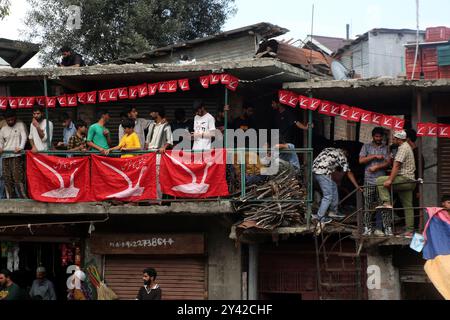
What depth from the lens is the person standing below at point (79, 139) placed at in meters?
14.9

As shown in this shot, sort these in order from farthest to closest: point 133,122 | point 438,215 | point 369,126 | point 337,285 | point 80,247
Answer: point 369,126, point 80,247, point 133,122, point 337,285, point 438,215

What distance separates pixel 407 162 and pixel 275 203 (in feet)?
7.68

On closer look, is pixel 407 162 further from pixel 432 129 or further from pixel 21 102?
pixel 21 102

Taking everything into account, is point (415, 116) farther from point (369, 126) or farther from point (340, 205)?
point (369, 126)

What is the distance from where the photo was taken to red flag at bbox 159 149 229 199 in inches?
540

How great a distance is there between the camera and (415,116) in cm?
1493

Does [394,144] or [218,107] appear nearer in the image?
[394,144]

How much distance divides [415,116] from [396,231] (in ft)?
7.97

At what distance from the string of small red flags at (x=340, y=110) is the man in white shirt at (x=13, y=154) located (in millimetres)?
4945

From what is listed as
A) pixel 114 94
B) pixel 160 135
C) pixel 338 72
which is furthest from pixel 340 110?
pixel 114 94

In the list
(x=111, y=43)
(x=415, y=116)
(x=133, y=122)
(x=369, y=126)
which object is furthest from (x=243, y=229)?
(x=111, y=43)

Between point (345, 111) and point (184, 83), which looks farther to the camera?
point (184, 83)

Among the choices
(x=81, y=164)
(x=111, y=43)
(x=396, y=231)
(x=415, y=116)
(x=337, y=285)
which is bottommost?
(x=337, y=285)

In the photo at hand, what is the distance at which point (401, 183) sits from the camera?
13188mm
